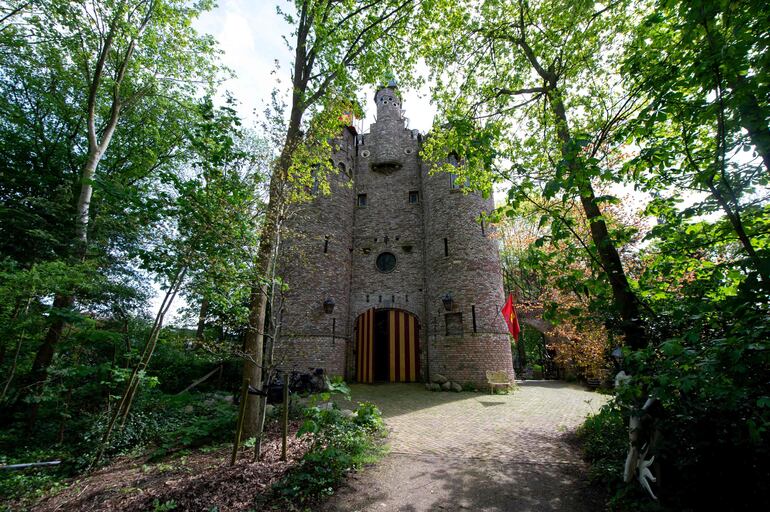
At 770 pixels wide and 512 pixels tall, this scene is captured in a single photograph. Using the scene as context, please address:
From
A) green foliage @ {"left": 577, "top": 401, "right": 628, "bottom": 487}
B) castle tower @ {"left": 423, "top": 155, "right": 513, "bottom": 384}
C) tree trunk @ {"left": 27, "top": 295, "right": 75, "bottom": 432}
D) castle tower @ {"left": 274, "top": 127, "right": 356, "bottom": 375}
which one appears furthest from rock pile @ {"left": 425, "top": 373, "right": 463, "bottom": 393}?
tree trunk @ {"left": 27, "top": 295, "right": 75, "bottom": 432}

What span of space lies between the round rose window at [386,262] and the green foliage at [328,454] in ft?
27.4

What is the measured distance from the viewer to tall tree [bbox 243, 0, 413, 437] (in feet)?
19.4

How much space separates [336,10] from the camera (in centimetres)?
716

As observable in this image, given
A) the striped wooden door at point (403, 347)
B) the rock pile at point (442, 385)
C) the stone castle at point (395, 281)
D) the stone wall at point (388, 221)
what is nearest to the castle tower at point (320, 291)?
the stone castle at point (395, 281)

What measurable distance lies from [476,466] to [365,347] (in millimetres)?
8503

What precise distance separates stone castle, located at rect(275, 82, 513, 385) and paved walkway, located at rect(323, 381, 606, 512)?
4.04m

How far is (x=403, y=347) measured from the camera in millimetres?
12398

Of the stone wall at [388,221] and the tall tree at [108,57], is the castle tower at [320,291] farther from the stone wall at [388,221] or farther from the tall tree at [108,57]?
the tall tree at [108,57]

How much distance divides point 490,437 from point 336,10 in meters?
9.35

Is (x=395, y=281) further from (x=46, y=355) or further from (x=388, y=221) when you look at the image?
(x=46, y=355)

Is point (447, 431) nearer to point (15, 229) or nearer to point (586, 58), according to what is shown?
point (586, 58)

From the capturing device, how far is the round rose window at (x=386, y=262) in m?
13.5

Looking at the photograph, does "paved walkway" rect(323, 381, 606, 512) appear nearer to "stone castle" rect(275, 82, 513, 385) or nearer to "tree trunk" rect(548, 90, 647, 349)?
"tree trunk" rect(548, 90, 647, 349)

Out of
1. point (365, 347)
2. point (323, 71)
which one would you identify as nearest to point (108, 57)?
point (323, 71)
